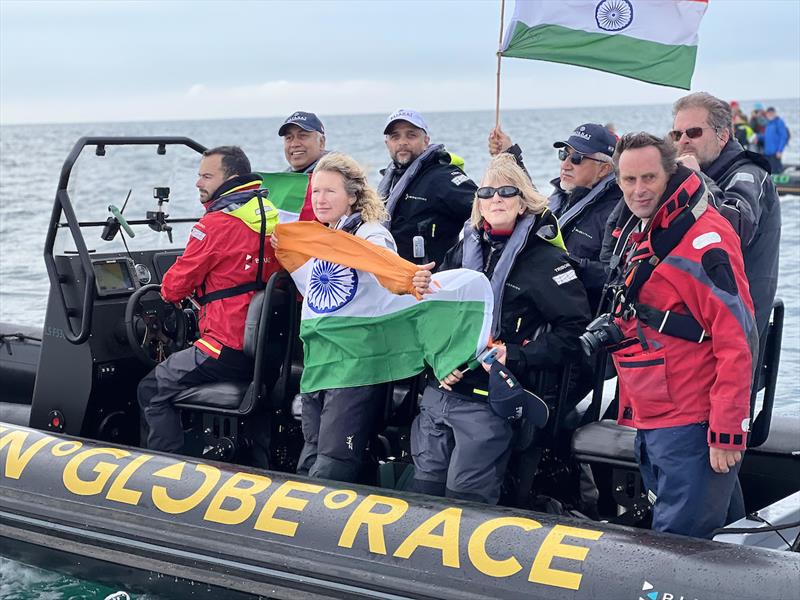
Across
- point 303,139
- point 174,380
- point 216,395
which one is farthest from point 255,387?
point 303,139

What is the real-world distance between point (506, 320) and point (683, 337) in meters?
0.72

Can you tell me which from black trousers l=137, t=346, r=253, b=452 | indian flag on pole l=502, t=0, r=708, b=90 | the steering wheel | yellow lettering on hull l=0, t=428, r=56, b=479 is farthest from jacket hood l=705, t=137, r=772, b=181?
yellow lettering on hull l=0, t=428, r=56, b=479

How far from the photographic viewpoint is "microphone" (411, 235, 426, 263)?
14.8 ft

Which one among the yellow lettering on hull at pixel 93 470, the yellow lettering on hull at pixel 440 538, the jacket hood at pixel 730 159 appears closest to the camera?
the yellow lettering on hull at pixel 440 538

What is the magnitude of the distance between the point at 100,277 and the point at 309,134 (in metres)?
1.22

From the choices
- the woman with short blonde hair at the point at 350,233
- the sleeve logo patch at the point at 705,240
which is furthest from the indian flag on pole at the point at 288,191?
the sleeve logo patch at the point at 705,240

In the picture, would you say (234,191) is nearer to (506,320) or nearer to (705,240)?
(506,320)

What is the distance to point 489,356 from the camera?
11.5ft

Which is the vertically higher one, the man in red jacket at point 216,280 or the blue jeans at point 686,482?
the man in red jacket at point 216,280

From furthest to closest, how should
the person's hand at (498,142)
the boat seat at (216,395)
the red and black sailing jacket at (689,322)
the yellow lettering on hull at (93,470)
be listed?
the person's hand at (498,142), the boat seat at (216,395), the yellow lettering on hull at (93,470), the red and black sailing jacket at (689,322)

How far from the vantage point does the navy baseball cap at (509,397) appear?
3.42 meters

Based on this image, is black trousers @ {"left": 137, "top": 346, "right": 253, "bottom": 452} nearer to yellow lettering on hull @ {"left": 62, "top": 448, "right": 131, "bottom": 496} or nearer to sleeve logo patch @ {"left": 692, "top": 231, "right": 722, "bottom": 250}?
yellow lettering on hull @ {"left": 62, "top": 448, "right": 131, "bottom": 496}

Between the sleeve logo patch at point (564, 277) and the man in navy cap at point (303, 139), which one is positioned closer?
the sleeve logo patch at point (564, 277)

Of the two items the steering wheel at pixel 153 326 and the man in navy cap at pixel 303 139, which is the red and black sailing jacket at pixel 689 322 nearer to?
the steering wheel at pixel 153 326
